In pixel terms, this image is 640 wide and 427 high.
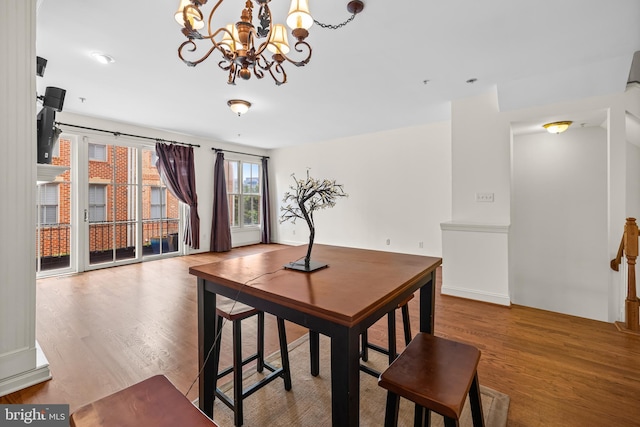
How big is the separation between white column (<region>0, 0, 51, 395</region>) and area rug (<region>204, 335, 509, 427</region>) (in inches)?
52.0

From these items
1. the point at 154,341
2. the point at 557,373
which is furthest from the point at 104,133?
the point at 557,373

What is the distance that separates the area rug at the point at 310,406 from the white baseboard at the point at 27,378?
1228 millimetres

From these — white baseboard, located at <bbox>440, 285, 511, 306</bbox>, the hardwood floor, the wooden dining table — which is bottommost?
the hardwood floor

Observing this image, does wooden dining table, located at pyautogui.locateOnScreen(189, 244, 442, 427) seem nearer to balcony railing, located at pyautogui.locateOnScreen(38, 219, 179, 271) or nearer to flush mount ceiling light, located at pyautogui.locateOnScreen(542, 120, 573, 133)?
flush mount ceiling light, located at pyautogui.locateOnScreen(542, 120, 573, 133)

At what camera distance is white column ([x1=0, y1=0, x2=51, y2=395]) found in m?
1.68

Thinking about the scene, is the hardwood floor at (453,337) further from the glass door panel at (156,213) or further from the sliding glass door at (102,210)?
the glass door panel at (156,213)

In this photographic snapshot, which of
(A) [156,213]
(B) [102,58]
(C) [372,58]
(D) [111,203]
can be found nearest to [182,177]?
(A) [156,213]

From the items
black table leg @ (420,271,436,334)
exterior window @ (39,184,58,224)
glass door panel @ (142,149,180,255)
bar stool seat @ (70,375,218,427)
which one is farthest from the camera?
glass door panel @ (142,149,180,255)

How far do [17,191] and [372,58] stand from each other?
2.90 meters

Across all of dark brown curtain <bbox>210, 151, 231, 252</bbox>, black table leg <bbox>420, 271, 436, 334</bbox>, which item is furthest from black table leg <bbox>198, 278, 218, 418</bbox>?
dark brown curtain <bbox>210, 151, 231, 252</bbox>

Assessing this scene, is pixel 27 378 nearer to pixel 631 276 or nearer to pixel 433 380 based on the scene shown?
pixel 433 380

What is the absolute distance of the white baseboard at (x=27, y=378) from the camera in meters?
1.73

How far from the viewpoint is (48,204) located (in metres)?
4.31

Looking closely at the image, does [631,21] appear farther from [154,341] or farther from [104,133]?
[104,133]
